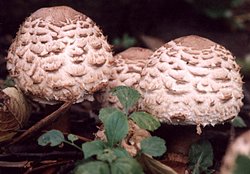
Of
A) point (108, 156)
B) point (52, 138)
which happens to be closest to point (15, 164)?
point (52, 138)

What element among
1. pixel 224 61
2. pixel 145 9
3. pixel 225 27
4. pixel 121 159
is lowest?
pixel 225 27

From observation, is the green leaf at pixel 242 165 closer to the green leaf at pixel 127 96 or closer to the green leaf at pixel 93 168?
the green leaf at pixel 93 168

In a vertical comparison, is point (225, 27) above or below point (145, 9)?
below

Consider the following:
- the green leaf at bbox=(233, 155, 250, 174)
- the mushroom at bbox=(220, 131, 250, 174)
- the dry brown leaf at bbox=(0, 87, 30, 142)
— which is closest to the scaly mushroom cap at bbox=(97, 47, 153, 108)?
the dry brown leaf at bbox=(0, 87, 30, 142)

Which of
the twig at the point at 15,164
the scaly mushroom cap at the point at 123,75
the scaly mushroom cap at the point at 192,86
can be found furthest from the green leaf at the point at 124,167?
the scaly mushroom cap at the point at 123,75

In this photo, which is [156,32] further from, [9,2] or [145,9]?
[9,2]

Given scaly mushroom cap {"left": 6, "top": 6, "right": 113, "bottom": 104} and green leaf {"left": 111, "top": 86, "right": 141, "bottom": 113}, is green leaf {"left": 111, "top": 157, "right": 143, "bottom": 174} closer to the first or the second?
green leaf {"left": 111, "top": 86, "right": 141, "bottom": 113}

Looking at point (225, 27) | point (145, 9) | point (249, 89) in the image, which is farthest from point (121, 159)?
point (225, 27)

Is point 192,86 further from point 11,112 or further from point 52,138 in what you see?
point 11,112
